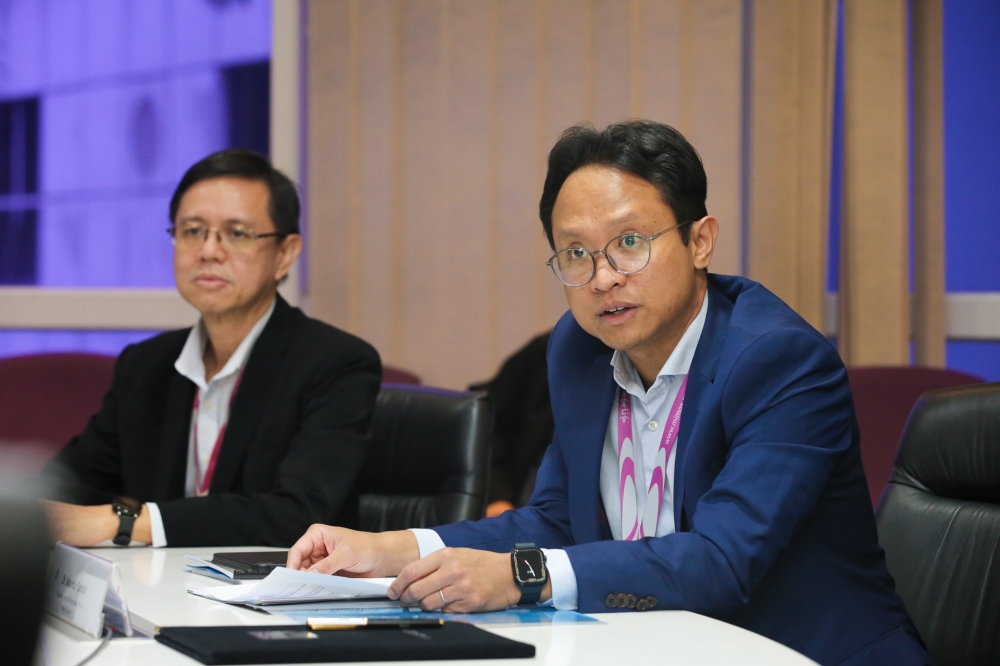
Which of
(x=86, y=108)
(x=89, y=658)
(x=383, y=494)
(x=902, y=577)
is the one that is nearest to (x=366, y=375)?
(x=383, y=494)

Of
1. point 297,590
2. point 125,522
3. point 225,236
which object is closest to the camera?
point 297,590

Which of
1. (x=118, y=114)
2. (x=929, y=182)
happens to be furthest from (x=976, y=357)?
(x=118, y=114)

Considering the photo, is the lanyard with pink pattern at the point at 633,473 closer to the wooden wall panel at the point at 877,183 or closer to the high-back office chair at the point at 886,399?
the high-back office chair at the point at 886,399

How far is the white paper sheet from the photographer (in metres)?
1.16

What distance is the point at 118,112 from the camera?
14.2 ft

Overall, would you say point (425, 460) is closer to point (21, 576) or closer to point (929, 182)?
point (21, 576)

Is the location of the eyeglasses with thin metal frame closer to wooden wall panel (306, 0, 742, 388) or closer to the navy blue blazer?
the navy blue blazer

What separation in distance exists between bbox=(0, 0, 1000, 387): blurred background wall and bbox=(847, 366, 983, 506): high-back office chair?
55cm

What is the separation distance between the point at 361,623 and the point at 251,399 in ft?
4.19

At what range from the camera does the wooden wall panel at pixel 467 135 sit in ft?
11.5

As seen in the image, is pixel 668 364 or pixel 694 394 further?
pixel 668 364

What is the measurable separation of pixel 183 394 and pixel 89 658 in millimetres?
1437

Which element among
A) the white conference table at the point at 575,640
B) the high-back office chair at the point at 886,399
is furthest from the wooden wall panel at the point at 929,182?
the white conference table at the point at 575,640

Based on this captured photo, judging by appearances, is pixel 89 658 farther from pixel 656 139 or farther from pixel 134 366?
pixel 134 366
